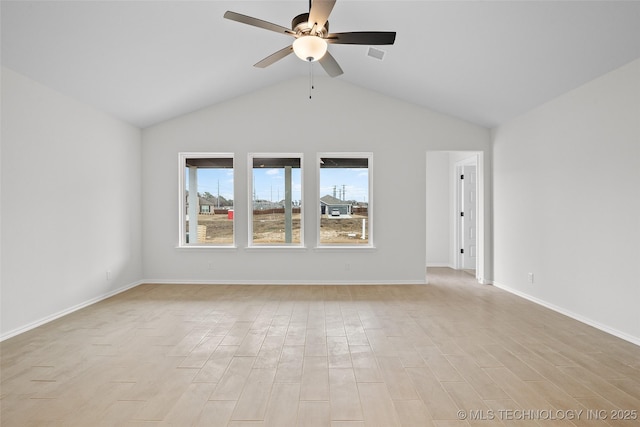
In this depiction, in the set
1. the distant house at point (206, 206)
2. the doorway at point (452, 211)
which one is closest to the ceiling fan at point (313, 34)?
the distant house at point (206, 206)

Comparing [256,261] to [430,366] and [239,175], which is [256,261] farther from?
[430,366]

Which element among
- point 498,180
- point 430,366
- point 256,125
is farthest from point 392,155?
point 430,366

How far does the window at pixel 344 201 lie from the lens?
5.96 m

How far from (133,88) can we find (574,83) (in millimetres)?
5327

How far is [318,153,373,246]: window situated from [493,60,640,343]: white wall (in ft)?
7.35

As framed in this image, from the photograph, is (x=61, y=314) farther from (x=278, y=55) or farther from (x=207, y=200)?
(x=278, y=55)

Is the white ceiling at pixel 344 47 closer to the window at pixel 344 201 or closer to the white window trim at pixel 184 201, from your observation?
the white window trim at pixel 184 201

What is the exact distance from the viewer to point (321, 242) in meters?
5.93

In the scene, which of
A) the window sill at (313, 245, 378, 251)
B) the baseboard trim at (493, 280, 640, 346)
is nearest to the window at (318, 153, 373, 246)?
the window sill at (313, 245, 378, 251)

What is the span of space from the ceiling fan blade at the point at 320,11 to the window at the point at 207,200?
3809 mm

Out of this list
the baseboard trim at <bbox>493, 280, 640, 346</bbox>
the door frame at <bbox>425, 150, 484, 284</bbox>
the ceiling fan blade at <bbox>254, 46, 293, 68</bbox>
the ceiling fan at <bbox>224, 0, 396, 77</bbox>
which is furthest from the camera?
the door frame at <bbox>425, 150, 484, 284</bbox>

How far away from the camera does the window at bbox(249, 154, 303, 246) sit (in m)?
5.97

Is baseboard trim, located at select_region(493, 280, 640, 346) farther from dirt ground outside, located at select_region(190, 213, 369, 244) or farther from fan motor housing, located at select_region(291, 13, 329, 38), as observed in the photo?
fan motor housing, located at select_region(291, 13, 329, 38)

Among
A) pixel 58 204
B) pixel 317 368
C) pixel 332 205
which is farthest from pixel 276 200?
pixel 317 368
